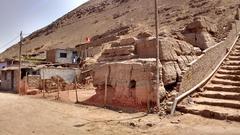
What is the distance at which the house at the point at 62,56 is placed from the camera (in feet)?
137

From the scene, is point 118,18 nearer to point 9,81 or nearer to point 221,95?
point 9,81

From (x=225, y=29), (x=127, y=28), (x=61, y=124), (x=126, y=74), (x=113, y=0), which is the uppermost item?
(x=113, y=0)

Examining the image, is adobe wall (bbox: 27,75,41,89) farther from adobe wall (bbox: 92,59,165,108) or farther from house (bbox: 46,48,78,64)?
house (bbox: 46,48,78,64)

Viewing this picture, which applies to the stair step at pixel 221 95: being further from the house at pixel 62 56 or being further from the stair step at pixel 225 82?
the house at pixel 62 56

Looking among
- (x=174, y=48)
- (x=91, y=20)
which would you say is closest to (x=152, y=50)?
(x=174, y=48)

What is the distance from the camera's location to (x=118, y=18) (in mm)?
71062

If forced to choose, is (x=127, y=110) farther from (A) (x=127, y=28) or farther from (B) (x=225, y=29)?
(A) (x=127, y=28)

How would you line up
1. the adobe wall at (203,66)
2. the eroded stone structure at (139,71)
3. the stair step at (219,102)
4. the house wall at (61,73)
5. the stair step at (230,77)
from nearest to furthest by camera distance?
the stair step at (219,102), the adobe wall at (203,66), the eroded stone structure at (139,71), the stair step at (230,77), the house wall at (61,73)

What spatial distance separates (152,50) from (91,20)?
69.1m

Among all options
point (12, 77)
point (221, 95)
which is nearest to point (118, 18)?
point (12, 77)

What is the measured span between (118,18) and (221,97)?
6090 cm

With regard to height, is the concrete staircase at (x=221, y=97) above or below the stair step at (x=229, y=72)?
below

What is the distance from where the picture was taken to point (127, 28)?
2067 inches

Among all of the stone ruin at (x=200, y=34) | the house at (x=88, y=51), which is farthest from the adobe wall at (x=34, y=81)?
the stone ruin at (x=200, y=34)
